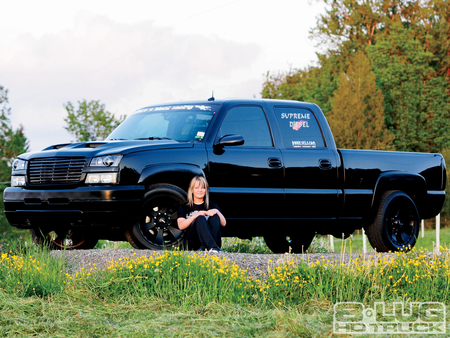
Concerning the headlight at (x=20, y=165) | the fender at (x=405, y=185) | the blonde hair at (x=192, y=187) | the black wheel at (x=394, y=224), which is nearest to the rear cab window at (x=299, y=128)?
the fender at (x=405, y=185)

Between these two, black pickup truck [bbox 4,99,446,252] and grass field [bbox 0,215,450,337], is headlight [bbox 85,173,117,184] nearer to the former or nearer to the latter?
black pickup truck [bbox 4,99,446,252]

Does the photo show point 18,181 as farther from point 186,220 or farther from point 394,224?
point 394,224

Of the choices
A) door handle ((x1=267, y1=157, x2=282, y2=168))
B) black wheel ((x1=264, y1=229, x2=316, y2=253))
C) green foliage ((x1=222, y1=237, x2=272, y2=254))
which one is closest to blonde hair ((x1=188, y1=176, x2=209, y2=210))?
door handle ((x1=267, y1=157, x2=282, y2=168))

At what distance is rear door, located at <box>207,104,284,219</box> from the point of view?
8.70 metres

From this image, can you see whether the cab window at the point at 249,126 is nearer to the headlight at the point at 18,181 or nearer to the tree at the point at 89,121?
the headlight at the point at 18,181

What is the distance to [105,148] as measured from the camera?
27.2ft

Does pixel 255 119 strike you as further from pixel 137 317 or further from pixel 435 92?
pixel 435 92

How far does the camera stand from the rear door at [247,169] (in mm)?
8703

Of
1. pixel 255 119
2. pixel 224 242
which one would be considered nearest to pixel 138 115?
pixel 255 119

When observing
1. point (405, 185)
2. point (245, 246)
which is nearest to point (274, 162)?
point (405, 185)

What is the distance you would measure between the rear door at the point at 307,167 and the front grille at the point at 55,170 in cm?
275

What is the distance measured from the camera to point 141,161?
8086mm

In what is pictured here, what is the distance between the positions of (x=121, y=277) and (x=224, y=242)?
6.26 metres

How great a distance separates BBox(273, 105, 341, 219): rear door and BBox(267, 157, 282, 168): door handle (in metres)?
0.11
